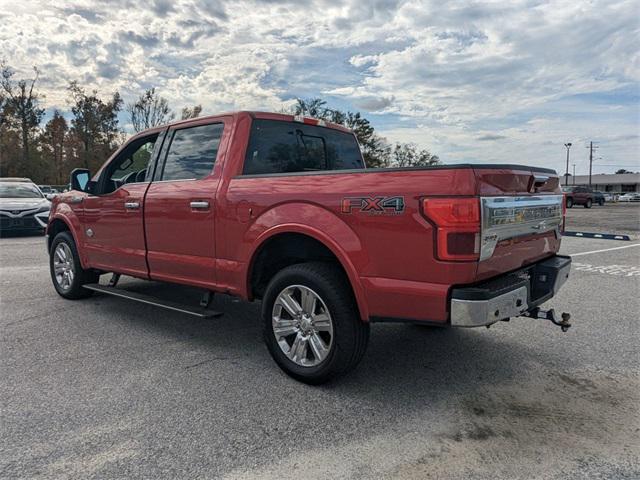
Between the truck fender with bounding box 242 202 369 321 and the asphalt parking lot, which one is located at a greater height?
the truck fender with bounding box 242 202 369 321

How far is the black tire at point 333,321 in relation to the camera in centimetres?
320

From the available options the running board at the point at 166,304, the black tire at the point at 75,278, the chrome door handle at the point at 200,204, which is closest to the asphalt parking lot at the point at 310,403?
the running board at the point at 166,304

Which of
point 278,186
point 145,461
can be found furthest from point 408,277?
point 145,461

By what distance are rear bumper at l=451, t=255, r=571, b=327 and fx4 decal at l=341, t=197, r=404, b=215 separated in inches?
23.1

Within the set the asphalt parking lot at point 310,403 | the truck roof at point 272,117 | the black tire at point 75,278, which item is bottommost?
the asphalt parking lot at point 310,403

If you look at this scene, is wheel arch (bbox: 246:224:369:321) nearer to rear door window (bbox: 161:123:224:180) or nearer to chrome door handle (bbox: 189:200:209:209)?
chrome door handle (bbox: 189:200:209:209)

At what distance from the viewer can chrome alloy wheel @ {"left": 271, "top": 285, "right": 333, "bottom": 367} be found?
3.35 m

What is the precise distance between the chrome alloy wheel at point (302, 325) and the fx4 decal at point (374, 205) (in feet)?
2.16

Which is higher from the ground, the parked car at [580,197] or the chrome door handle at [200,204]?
the chrome door handle at [200,204]

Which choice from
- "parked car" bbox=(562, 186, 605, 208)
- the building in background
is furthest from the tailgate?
the building in background

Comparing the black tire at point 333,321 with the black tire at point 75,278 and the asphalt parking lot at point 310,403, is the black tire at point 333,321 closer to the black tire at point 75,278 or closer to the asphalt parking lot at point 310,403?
the asphalt parking lot at point 310,403

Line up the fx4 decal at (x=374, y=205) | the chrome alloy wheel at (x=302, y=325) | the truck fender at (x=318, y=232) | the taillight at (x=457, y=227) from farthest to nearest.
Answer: the chrome alloy wheel at (x=302, y=325) < the truck fender at (x=318, y=232) < the fx4 decal at (x=374, y=205) < the taillight at (x=457, y=227)

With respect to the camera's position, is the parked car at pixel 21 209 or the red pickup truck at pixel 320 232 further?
the parked car at pixel 21 209

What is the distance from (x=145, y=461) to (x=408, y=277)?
1740 mm
